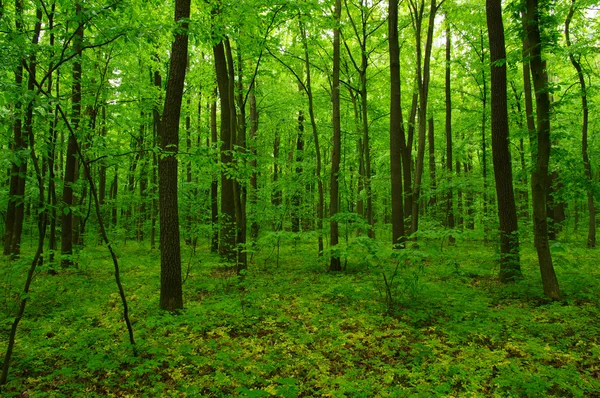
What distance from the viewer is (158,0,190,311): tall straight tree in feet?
20.3

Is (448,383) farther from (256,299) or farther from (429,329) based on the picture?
(256,299)

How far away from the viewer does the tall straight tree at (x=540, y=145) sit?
20.6ft

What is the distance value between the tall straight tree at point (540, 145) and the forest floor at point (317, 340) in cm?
47

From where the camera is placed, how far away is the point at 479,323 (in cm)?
563

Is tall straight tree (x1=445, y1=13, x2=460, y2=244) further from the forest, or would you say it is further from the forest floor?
the forest floor

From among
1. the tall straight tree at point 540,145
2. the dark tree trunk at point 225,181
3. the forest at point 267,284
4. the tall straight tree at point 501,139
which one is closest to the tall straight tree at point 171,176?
the forest at point 267,284

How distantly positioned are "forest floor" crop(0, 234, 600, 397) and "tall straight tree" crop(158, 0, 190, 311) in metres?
0.59

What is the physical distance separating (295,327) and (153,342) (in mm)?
2274

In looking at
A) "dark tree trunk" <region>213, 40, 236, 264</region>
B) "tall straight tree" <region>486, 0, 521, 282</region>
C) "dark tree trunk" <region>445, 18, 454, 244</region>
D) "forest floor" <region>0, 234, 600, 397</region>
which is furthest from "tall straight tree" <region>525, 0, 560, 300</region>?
"dark tree trunk" <region>445, 18, 454, 244</region>

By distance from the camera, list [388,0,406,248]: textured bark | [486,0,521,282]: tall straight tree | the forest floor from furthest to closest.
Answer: [388,0,406,248]: textured bark, [486,0,521,282]: tall straight tree, the forest floor

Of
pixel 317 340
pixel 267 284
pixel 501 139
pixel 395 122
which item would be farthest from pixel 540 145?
pixel 267 284

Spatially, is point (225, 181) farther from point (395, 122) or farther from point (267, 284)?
point (395, 122)

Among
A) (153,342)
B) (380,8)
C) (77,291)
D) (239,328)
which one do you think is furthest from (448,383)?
(380,8)

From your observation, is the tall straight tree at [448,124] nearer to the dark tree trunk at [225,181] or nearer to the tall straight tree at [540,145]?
the tall straight tree at [540,145]
